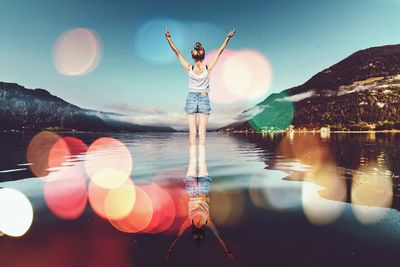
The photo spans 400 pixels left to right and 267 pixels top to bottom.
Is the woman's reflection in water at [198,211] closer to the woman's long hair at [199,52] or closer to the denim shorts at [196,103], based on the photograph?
the denim shorts at [196,103]

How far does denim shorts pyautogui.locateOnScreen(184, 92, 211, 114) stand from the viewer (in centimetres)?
1038

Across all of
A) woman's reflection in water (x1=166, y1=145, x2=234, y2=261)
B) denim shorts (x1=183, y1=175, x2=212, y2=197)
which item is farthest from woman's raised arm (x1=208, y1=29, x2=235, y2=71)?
denim shorts (x1=183, y1=175, x2=212, y2=197)

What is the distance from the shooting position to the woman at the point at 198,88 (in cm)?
994

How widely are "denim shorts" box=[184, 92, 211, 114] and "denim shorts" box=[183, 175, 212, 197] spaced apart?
2511 mm

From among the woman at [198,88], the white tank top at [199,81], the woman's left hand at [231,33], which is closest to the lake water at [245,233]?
the woman at [198,88]

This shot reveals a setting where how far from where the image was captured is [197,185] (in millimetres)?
10180

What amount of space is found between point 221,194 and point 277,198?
1.60 metres

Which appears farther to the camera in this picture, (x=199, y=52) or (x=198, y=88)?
(x=198, y=88)

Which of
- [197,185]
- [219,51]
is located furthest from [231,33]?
[197,185]

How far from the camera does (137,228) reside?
5.77 m

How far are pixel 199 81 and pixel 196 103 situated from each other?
759 mm

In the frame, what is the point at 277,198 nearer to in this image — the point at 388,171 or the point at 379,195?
the point at 379,195

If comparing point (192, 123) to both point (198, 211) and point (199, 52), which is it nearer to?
point (199, 52)

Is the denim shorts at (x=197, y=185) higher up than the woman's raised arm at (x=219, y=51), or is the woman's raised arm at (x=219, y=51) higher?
the woman's raised arm at (x=219, y=51)
